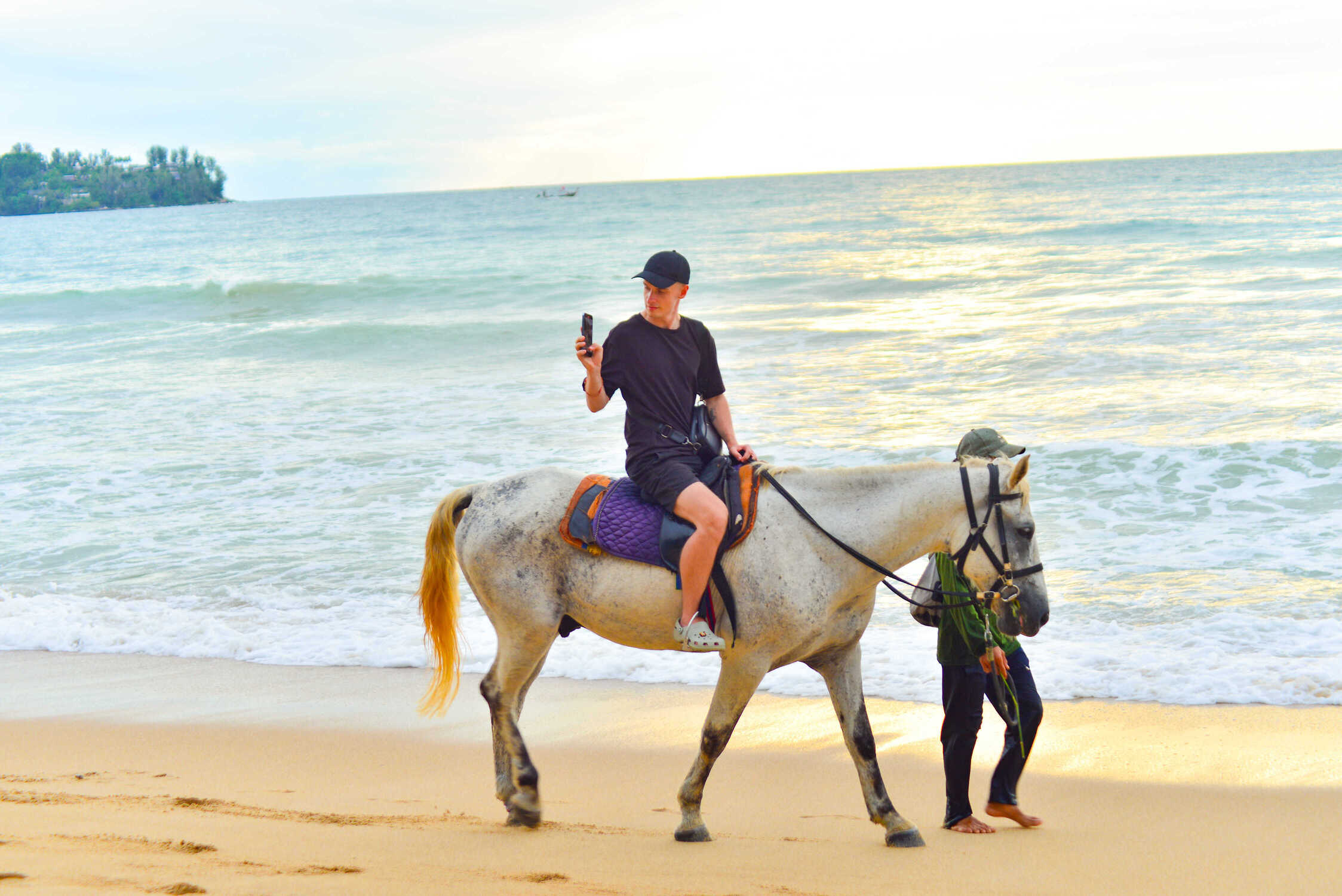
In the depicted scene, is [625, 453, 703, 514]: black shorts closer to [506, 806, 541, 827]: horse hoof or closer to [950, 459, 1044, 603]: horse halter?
[950, 459, 1044, 603]: horse halter

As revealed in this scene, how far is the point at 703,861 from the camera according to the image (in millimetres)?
3717

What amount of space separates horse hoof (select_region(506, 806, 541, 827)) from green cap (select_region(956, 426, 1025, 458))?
2.23 meters

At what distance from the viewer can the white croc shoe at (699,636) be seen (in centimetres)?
393

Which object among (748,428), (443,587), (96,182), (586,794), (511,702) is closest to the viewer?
(511,702)

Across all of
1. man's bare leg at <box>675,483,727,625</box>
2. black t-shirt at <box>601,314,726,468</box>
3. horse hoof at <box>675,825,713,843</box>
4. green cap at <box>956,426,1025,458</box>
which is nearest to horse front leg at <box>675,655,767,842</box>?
horse hoof at <box>675,825,713,843</box>

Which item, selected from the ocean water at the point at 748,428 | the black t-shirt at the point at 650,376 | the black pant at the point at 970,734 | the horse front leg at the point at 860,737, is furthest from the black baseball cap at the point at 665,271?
the ocean water at the point at 748,428

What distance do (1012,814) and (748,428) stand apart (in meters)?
8.74

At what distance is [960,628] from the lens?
4.02 meters

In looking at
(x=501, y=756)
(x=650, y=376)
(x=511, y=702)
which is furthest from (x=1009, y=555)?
(x=501, y=756)

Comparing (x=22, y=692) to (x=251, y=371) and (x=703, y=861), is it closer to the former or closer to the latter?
(x=703, y=861)

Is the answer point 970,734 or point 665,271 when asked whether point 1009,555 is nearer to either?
point 970,734

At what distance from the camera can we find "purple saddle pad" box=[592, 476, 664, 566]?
4.04 metres

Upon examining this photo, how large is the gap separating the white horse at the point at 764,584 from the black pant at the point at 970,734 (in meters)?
0.35

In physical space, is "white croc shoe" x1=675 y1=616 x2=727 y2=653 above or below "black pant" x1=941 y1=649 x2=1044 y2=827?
above
